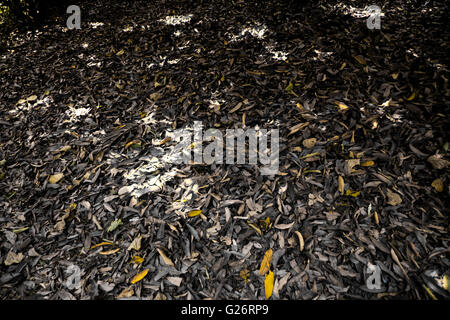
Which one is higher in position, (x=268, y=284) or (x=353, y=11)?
(x=353, y=11)

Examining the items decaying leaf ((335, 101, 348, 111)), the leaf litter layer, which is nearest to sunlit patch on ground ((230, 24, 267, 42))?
the leaf litter layer

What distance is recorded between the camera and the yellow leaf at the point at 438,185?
1.90m

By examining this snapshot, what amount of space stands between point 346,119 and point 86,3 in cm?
583

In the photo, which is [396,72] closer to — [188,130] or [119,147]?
[188,130]

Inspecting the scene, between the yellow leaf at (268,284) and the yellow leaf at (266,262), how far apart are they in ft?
0.12

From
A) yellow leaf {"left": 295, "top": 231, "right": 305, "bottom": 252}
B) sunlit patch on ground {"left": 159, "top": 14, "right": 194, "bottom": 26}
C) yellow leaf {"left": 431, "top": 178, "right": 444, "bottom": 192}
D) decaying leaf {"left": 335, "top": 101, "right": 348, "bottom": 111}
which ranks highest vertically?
sunlit patch on ground {"left": 159, "top": 14, "right": 194, "bottom": 26}

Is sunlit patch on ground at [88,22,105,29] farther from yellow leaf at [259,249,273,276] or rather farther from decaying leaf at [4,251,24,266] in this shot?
yellow leaf at [259,249,273,276]

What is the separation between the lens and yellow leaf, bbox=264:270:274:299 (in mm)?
1645

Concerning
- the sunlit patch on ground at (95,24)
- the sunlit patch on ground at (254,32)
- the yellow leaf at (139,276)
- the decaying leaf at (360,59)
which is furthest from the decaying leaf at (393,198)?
the sunlit patch on ground at (95,24)

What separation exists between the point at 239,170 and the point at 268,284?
0.97 meters

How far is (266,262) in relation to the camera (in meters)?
1.76

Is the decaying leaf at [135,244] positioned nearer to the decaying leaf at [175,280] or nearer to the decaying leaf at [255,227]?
the decaying leaf at [175,280]

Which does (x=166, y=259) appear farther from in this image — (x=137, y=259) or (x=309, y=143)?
(x=309, y=143)

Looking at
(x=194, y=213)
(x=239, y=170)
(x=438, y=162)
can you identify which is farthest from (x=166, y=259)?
(x=438, y=162)
